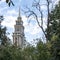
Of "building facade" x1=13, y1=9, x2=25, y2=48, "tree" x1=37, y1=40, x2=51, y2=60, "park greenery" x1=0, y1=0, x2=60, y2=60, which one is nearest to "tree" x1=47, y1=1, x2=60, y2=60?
"park greenery" x1=0, y1=0, x2=60, y2=60

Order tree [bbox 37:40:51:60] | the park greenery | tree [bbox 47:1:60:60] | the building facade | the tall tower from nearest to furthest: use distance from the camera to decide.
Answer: tree [bbox 47:1:60:60]
the park greenery
tree [bbox 37:40:51:60]
the building facade
the tall tower

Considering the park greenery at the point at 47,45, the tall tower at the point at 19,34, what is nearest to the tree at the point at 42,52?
the park greenery at the point at 47,45

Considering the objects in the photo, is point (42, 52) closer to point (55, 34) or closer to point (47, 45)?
point (47, 45)

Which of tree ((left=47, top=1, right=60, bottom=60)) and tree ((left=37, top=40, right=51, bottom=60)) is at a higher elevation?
tree ((left=47, top=1, right=60, bottom=60))

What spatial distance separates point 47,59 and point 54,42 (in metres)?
7.45

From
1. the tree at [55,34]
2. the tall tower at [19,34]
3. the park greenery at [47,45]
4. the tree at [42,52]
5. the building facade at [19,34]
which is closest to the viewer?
the tree at [55,34]

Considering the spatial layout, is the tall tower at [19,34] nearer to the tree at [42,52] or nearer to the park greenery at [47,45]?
the park greenery at [47,45]

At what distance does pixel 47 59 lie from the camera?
1265 inches

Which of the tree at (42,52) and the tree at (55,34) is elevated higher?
the tree at (55,34)

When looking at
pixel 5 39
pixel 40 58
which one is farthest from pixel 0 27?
pixel 40 58

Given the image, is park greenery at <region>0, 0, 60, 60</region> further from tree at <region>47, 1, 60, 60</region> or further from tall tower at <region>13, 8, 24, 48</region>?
tall tower at <region>13, 8, 24, 48</region>

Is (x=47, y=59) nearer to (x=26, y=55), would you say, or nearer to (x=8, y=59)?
(x=8, y=59)

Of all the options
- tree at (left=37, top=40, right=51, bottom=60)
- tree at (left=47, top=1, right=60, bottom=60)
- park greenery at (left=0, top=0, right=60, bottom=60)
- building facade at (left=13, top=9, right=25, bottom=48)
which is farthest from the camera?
building facade at (left=13, top=9, right=25, bottom=48)

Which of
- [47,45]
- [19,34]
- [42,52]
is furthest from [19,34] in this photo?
[47,45]
